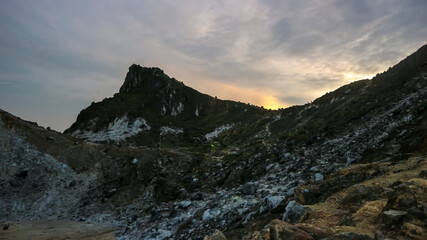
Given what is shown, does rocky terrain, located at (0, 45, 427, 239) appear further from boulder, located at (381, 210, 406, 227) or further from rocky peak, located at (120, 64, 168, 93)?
rocky peak, located at (120, 64, 168, 93)

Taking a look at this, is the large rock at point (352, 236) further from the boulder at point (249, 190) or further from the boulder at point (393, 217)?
the boulder at point (249, 190)

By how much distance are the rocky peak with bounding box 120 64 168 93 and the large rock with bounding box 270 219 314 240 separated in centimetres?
9973

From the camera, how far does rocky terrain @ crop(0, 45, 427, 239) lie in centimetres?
683

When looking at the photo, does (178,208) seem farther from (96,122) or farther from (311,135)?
(96,122)

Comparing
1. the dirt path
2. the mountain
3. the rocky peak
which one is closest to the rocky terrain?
the dirt path

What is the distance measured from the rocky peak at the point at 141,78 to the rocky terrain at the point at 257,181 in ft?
231

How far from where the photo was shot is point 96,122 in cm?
7988

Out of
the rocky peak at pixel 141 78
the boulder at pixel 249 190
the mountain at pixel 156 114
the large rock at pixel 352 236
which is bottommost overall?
the boulder at pixel 249 190

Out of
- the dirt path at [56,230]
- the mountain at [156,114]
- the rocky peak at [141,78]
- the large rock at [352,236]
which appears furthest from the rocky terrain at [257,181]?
the rocky peak at [141,78]

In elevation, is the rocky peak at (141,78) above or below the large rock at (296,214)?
above

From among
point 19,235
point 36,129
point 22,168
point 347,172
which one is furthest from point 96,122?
point 347,172

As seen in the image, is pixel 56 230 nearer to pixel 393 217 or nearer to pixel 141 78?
pixel 393 217

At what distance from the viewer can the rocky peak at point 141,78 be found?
101938 mm

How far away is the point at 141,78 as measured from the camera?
105188 mm
